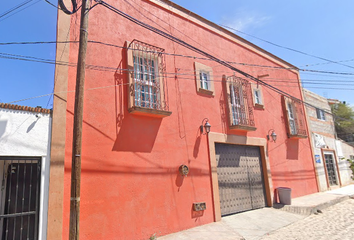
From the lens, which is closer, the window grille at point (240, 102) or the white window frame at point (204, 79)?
the white window frame at point (204, 79)

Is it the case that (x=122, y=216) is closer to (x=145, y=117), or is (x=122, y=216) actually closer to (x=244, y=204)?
(x=145, y=117)

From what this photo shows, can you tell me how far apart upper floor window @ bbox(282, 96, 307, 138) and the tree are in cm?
1370

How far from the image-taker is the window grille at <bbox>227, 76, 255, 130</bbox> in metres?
8.91

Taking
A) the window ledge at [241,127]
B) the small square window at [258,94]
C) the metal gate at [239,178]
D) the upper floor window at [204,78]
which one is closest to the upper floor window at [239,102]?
the window ledge at [241,127]

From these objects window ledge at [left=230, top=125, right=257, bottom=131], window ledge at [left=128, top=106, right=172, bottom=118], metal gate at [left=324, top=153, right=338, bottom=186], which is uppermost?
window ledge at [left=128, top=106, right=172, bottom=118]

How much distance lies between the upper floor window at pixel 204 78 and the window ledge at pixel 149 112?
2009 mm

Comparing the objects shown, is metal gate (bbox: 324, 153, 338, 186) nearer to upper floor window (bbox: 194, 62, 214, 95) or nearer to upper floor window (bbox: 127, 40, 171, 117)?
upper floor window (bbox: 194, 62, 214, 95)

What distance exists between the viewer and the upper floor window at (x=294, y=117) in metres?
11.5

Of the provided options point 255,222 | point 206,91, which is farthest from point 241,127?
point 255,222

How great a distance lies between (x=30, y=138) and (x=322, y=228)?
25.2ft

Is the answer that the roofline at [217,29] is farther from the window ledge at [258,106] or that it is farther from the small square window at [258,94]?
the window ledge at [258,106]

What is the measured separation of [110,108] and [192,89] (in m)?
2.97

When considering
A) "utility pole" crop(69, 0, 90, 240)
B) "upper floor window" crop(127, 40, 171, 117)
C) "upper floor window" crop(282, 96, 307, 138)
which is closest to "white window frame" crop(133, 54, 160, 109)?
"upper floor window" crop(127, 40, 171, 117)

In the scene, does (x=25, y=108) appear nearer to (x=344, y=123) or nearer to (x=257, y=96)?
(x=257, y=96)
